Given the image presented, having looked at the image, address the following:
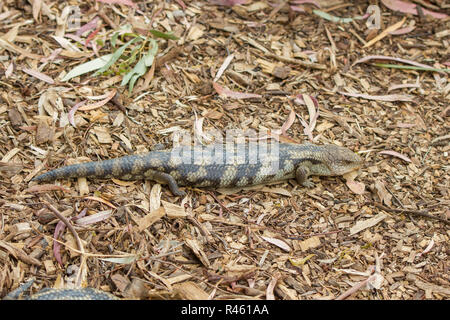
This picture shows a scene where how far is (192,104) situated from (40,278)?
3032mm

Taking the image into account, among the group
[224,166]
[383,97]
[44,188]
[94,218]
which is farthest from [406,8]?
[44,188]

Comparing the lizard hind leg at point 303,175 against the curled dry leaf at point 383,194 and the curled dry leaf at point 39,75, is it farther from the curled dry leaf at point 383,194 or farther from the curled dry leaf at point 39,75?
the curled dry leaf at point 39,75

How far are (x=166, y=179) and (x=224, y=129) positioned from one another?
119 cm

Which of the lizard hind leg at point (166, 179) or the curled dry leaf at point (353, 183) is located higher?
the lizard hind leg at point (166, 179)

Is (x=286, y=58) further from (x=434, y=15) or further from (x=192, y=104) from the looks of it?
(x=434, y=15)

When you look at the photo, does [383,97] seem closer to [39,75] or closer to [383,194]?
[383,194]

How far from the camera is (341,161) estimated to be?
19.5 feet

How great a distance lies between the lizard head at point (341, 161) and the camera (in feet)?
19.5

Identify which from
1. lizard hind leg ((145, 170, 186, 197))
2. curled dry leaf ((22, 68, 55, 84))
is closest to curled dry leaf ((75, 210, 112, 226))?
lizard hind leg ((145, 170, 186, 197))

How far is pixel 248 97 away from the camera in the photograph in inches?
257

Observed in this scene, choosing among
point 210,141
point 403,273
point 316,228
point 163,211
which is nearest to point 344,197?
point 316,228

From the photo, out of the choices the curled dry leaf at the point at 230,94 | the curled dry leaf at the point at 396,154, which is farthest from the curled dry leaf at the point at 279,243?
the curled dry leaf at the point at 230,94

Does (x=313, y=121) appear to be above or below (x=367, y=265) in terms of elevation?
above

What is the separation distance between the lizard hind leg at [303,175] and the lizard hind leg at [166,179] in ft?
5.00
